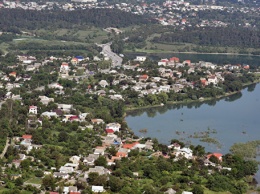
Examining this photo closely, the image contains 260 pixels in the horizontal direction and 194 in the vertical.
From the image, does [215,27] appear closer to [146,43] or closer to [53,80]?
[146,43]

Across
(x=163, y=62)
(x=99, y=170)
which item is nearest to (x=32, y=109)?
(x=99, y=170)

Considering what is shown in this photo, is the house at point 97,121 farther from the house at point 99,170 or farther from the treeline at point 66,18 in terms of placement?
the treeline at point 66,18

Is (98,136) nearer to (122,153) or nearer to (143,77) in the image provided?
(122,153)

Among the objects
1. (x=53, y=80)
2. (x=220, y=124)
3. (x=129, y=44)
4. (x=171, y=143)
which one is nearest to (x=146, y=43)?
(x=129, y=44)

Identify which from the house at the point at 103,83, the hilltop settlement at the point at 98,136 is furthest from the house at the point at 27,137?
the house at the point at 103,83

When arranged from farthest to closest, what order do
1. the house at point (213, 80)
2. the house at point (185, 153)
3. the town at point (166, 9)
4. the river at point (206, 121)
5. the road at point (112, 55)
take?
the town at point (166, 9), the road at point (112, 55), the house at point (213, 80), the river at point (206, 121), the house at point (185, 153)
